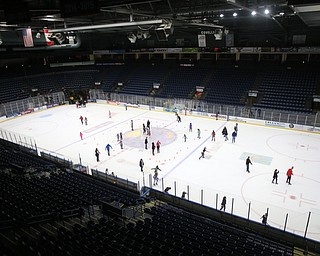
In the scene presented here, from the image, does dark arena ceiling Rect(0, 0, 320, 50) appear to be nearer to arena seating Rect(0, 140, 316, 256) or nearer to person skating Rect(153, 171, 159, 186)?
arena seating Rect(0, 140, 316, 256)

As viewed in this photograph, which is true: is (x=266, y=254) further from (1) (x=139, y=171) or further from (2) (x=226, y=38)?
(2) (x=226, y=38)

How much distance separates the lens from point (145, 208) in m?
11.8

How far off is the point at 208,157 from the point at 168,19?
33.6 feet

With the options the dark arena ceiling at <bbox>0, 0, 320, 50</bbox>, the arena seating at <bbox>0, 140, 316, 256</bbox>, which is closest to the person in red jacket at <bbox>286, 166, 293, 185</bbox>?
the arena seating at <bbox>0, 140, 316, 256</bbox>

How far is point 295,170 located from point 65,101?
109ft

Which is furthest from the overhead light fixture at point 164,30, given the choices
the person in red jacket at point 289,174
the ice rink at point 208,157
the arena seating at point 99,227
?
the person in red jacket at point 289,174

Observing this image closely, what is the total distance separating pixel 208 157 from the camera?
19547 mm

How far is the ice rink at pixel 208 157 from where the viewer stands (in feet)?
45.4

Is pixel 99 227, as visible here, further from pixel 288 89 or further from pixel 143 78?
pixel 143 78

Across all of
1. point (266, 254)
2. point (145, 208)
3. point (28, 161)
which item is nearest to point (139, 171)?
point (145, 208)

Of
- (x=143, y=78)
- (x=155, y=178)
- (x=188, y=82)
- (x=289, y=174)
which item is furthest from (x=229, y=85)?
(x=155, y=178)

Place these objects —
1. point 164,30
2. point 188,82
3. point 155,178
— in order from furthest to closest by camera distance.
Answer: point 188,82
point 164,30
point 155,178

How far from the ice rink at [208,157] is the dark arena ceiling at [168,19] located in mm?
9112

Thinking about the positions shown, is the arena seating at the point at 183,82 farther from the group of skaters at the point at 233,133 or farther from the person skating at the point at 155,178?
the person skating at the point at 155,178
